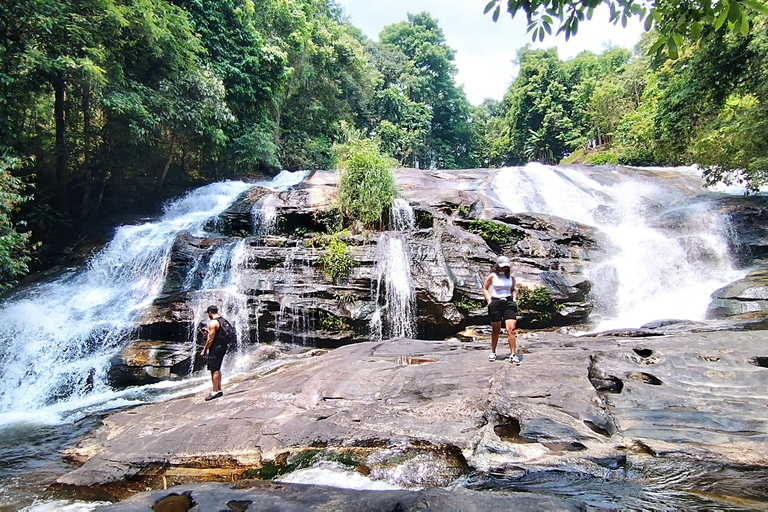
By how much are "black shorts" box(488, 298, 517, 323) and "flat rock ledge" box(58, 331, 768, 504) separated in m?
0.66

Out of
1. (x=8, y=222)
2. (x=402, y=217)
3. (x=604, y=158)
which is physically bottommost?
(x=8, y=222)

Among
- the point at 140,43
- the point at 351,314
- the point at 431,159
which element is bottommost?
the point at 351,314

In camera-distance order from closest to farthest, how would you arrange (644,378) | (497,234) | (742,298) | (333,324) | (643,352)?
(644,378)
(643,352)
(742,298)
(333,324)
(497,234)

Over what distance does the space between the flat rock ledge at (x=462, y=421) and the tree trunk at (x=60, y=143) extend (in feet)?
32.1

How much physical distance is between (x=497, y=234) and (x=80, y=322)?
10.5 m

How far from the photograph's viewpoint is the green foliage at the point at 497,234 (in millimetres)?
12016

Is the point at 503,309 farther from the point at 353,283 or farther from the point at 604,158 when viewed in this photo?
the point at 604,158

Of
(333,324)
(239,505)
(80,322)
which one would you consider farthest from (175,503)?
(80,322)

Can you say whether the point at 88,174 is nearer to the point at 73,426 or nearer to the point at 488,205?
the point at 73,426

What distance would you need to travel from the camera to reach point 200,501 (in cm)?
304

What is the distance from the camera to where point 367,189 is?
12523 mm

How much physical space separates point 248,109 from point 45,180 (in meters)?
8.22

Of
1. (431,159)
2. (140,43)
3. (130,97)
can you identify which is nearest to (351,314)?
(130,97)

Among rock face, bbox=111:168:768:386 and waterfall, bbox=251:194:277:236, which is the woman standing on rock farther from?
waterfall, bbox=251:194:277:236
